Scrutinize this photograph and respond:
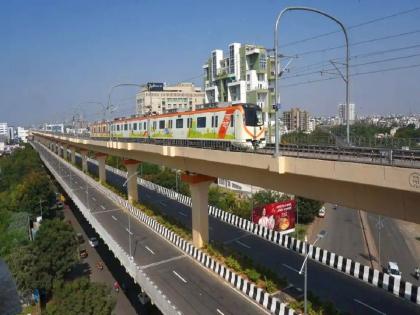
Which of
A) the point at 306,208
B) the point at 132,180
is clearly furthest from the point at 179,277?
the point at 306,208

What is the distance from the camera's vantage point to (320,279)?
23.5 meters

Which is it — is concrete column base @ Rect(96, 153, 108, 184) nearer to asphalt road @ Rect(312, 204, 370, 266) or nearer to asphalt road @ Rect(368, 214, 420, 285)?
asphalt road @ Rect(312, 204, 370, 266)

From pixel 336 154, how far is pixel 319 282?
11.4 meters

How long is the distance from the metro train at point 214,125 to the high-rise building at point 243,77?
29.9m

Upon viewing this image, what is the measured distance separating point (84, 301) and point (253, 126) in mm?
15360

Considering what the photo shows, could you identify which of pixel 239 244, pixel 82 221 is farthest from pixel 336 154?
pixel 82 221

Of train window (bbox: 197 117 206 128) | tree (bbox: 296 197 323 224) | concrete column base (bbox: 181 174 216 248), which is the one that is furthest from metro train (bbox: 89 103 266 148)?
tree (bbox: 296 197 323 224)

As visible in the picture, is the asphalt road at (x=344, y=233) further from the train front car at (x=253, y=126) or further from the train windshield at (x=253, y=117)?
the train windshield at (x=253, y=117)

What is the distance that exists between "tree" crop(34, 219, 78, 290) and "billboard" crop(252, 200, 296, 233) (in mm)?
18853

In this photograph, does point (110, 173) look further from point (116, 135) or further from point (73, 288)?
point (73, 288)

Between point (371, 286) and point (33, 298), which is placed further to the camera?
point (33, 298)

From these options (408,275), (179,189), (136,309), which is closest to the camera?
(136,309)

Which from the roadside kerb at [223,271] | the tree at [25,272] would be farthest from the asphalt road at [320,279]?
the tree at [25,272]

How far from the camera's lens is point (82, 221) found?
55.1 meters
